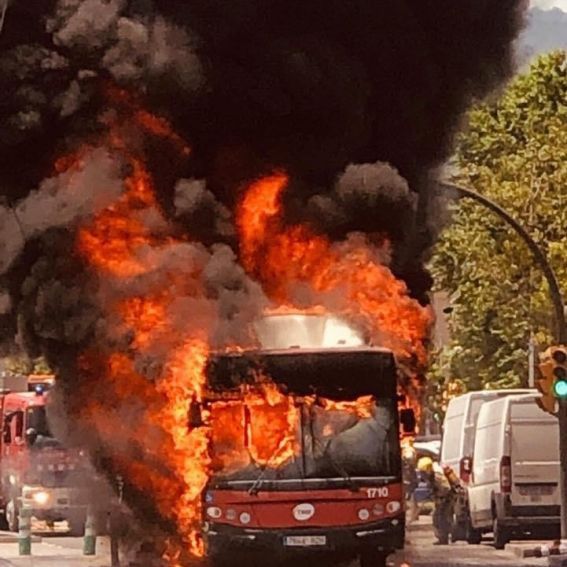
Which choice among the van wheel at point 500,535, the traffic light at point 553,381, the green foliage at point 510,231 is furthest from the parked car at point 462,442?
the traffic light at point 553,381

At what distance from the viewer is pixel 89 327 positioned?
23359mm

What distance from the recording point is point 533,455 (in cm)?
2908

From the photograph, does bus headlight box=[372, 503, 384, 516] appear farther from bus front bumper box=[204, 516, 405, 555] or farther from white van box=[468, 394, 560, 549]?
white van box=[468, 394, 560, 549]

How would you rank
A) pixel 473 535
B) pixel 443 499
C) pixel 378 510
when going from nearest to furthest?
pixel 378 510 < pixel 473 535 < pixel 443 499

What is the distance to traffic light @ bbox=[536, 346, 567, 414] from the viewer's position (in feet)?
84.3

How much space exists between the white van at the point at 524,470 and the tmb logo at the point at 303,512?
310 inches

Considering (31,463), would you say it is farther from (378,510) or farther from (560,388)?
(378,510)

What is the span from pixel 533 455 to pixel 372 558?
7.88m

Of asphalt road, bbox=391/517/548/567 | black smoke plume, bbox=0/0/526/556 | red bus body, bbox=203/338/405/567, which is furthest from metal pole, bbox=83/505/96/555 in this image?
asphalt road, bbox=391/517/548/567

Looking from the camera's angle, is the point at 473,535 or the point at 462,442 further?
the point at 462,442

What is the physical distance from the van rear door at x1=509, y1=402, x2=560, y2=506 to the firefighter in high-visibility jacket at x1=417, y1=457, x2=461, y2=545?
9.09 ft

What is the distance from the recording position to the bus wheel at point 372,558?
21.6 m

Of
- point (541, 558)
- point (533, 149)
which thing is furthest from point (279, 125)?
point (533, 149)

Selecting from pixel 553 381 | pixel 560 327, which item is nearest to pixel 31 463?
pixel 560 327
